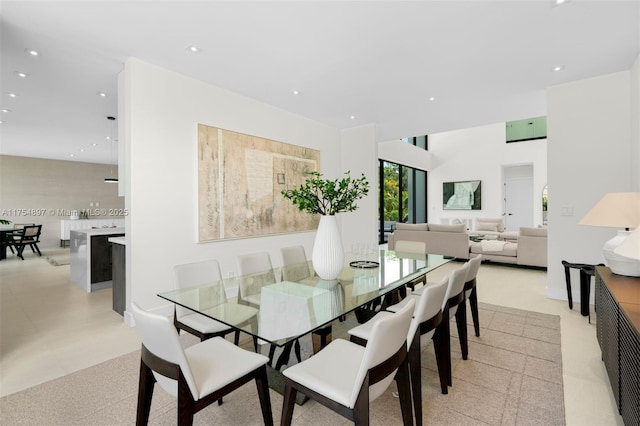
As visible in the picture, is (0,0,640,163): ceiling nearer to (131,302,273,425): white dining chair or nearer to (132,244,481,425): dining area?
(132,244,481,425): dining area

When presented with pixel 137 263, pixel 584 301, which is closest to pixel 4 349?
pixel 137 263

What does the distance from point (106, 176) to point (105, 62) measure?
27.5 ft

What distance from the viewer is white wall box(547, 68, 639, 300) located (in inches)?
140

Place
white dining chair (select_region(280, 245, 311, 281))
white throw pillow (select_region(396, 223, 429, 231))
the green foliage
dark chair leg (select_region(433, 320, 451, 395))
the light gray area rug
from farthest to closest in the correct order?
1. white throw pillow (select_region(396, 223, 429, 231))
2. white dining chair (select_region(280, 245, 311, 281))
3. the green foliage
4. dark chair leg (select_region(433, 320, 451, 395))
5. the light gray area rug

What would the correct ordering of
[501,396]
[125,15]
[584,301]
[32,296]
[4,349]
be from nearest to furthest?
[501,396] → [125,15] → [4,349] → [584,301] → [32,296]

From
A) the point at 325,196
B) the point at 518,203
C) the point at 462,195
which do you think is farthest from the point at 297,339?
the point at 518,203

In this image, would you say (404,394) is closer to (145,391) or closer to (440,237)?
(145,391)

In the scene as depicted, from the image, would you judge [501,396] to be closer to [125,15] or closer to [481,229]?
[125,15]

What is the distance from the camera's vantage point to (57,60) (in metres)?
3.09

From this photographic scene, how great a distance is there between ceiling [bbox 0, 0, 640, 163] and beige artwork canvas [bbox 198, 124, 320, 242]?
26.1 inches

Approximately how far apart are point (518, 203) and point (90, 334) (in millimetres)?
11100

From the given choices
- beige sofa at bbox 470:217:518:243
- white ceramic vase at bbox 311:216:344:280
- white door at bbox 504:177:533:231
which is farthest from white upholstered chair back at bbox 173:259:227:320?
white door at bbox 504:177:533:231

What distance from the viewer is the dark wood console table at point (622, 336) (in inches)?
55.9

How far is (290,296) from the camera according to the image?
6.75 ft
